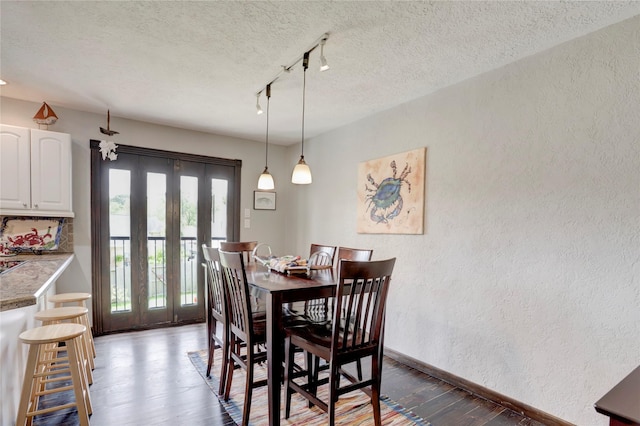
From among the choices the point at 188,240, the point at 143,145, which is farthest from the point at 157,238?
the point at 143,145

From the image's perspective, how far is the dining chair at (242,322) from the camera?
193 centimetres

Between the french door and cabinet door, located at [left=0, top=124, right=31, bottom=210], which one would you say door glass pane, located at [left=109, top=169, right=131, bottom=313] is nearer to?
the french door

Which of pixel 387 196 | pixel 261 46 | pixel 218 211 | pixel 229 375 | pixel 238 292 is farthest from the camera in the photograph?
pixel 218 211

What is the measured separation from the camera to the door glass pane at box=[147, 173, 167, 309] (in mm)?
3836

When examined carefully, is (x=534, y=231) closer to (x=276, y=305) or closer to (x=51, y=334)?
(x=276, y=305)

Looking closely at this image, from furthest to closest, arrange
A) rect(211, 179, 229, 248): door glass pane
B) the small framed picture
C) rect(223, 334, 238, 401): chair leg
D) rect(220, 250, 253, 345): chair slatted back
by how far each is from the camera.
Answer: the small framed picture, rect(211, 179, 229, 248): door glass pane, rect(223, 334, 238, 401): chair leg, rect(220, 250, 253, 345): chair slatted back

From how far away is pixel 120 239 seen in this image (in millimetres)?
3674

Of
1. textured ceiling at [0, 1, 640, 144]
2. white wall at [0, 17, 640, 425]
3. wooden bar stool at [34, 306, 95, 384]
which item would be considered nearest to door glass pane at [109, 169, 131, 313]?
white wall at [0, 17, 640, 425]

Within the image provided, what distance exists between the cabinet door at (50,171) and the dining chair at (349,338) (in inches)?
109

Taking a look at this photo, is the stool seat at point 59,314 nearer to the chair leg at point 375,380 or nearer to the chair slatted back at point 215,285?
the chair slatted back at point 215,285

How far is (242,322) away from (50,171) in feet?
8.51

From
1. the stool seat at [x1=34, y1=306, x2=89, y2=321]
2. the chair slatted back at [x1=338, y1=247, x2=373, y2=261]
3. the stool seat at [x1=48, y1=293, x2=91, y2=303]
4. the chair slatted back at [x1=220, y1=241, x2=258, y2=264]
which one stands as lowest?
the stool seat at [x1=48, y1=293, x2=91, y2=303]

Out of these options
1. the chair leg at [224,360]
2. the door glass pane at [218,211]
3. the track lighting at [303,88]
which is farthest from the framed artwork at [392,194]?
the door glass pane at [218,211]

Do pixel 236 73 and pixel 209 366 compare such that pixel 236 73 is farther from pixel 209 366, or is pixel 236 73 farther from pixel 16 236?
pixel 16 236
